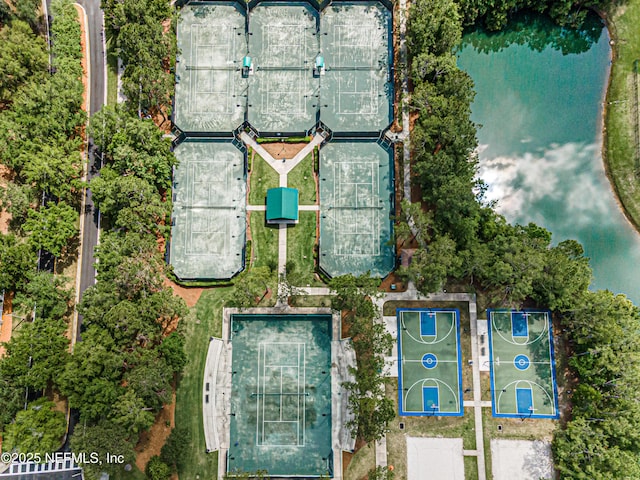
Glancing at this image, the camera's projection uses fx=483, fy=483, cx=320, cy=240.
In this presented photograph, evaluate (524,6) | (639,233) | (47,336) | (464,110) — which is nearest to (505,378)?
(639,233)

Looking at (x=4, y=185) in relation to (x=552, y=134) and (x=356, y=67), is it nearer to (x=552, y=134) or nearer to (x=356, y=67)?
(x=356, y=67)

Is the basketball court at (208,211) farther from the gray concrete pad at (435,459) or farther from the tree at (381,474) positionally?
the gray concrete pad at (435,459)

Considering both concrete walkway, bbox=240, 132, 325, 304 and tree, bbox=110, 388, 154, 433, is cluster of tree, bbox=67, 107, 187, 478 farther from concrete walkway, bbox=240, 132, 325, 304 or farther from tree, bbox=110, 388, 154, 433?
concrete walkway, bbox=240, 132, 325, 304

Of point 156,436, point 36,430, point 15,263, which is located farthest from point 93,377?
point 15,263

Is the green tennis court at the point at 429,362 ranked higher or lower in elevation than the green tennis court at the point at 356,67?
lower

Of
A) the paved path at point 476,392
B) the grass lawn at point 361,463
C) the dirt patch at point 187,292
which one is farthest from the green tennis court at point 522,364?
the dirt patch at point 187,292

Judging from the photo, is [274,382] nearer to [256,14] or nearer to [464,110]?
[464,110]
